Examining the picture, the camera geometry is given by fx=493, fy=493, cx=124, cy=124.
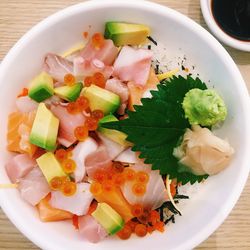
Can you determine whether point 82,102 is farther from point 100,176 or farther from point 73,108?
point 100,176

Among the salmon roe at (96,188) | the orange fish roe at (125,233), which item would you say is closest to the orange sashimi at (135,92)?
the salmon roe at (96,188)

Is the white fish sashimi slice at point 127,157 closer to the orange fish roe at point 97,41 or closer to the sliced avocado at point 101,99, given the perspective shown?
the sliced avocado at point 101,99

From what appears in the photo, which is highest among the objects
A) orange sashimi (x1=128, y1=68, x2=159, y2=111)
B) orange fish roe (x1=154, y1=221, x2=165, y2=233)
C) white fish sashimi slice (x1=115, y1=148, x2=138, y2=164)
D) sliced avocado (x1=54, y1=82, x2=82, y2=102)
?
sliced avocado (x1=54, y1=82, x2=82, y2=102)

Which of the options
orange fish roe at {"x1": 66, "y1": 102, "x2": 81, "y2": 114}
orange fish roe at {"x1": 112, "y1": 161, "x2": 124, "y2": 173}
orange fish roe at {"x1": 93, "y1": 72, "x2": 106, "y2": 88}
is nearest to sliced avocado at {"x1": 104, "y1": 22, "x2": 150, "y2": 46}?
orange fish roe at {"x1": 93, "y1": 72, "x2": 106, "y2": 88}

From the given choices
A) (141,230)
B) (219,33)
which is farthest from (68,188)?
(219,33)

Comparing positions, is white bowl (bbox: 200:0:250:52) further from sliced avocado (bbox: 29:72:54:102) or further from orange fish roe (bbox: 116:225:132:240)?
orange fish roe (bbox: 116:225:132:240)
